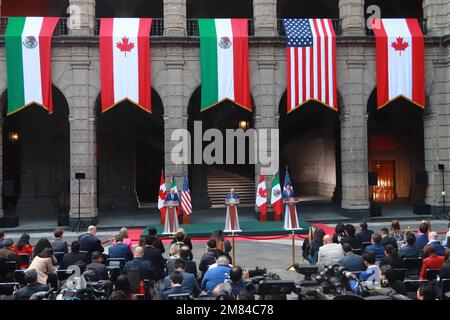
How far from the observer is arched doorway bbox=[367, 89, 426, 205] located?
31.0 metres

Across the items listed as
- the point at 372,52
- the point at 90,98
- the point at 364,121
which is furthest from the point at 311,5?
the point at 90,98

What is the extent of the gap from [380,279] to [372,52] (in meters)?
17.6

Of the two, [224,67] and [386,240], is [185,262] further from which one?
[224,67]

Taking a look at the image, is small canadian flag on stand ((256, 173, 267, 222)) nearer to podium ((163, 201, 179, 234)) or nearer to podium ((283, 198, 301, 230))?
podium ((283, 198, 301, 230))

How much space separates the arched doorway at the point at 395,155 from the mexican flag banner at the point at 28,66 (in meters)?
20.7

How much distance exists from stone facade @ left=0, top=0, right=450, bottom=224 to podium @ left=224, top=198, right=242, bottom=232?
4146mm

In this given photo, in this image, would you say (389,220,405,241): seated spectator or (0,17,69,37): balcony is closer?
(389,220,405,241): seated spectator

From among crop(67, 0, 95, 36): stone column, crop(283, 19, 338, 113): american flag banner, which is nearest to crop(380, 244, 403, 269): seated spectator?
crop(283, 19, 338, 113): american flag banner

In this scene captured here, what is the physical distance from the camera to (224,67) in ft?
74.5

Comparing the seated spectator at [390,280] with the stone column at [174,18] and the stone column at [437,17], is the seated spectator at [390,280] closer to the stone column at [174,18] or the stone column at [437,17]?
the stone column at [174,18]

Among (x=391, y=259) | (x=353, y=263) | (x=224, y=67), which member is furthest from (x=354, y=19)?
(x=353, y=263)

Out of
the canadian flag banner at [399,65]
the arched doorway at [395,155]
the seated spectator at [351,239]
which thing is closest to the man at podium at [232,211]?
the seated spectator at [351,239]

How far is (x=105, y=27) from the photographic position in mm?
22422
